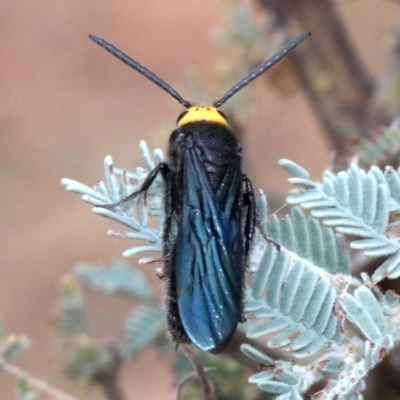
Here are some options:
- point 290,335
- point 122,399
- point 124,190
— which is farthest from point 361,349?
point 122,399

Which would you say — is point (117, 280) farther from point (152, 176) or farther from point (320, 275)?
point (320, 275)

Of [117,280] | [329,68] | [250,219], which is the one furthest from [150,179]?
[329,68]

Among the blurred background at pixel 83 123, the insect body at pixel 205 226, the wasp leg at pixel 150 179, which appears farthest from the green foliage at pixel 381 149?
the blurred background at pixel 83 123

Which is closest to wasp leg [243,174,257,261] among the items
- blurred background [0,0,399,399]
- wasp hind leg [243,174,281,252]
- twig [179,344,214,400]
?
wasp hind leg [243,174,281,252]

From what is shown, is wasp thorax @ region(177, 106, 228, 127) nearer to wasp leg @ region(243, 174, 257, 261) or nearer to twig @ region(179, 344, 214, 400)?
wasp leg @ region(243, 174, 257, 261)

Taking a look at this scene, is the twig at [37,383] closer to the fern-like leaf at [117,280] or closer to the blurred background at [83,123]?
the fern-like leaf at [117,280]

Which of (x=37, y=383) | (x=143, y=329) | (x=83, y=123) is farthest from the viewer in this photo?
(x=83, y=123)

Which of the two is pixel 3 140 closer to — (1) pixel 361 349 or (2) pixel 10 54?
(2) pixel 10 54
